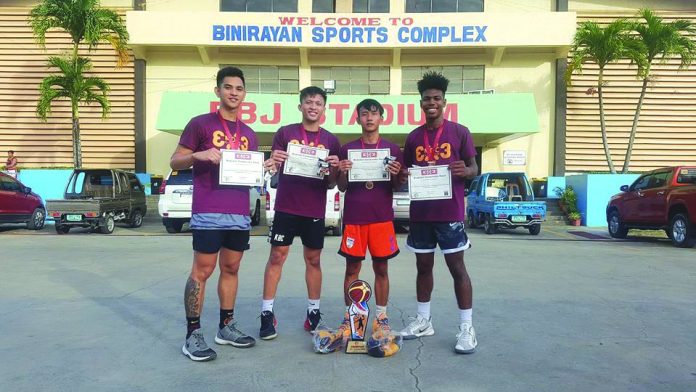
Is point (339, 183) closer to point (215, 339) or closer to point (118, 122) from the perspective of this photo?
point (215, 339)

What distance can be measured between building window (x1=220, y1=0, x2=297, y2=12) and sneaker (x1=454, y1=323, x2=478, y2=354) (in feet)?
68.6

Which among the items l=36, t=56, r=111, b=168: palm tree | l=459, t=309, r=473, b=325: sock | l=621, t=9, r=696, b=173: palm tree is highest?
l=621, t=9, r=696, b=173: palm tree

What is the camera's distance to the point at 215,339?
4.52m

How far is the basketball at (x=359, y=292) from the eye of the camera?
170 inches

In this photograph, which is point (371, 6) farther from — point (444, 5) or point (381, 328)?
point (381, 328)

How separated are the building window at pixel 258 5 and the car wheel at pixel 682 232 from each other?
16.9 meters

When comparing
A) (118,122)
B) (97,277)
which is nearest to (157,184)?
(118,122)

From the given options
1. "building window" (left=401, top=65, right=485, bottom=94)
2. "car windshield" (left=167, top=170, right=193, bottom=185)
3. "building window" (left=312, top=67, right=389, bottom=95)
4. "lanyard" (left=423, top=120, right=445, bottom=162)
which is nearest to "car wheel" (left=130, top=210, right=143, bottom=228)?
"car windshield" (left=167, top=170, right=193, bottom=185)

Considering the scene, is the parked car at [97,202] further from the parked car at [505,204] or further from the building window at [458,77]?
the building window at [458,77]

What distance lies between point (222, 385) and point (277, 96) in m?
16.7

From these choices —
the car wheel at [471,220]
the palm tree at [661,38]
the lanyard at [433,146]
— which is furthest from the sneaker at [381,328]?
the palm tree at [661,38]

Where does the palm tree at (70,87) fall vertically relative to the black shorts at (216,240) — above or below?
above

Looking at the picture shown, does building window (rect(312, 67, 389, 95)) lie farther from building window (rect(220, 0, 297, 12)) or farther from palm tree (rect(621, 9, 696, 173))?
palm tree (rect(621, 9, 696, 173))

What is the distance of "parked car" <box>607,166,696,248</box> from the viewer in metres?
11.5
